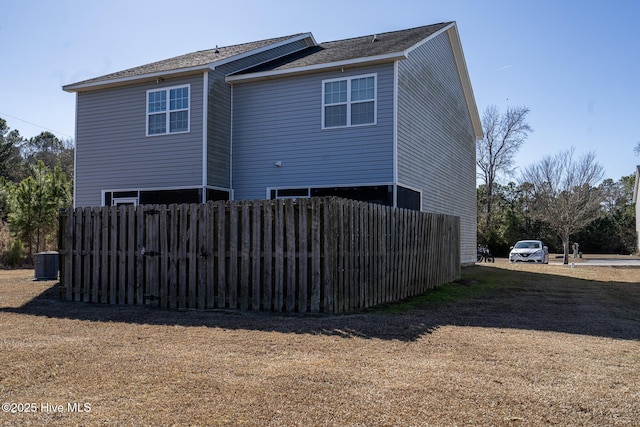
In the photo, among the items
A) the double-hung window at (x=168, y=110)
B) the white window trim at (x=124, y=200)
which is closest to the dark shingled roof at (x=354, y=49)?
the double-hung window at (x=168, y=110)

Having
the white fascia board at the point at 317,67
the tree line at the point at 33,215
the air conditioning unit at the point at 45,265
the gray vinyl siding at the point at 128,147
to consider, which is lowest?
the air conditioning unit at the point at 45,265

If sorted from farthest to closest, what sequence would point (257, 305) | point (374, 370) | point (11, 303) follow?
1. point (11, 303)
2. point (257, 305)
3. point (374, 370)

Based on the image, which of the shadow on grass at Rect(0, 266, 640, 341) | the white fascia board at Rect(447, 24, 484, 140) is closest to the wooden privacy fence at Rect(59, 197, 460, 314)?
the shadow on grass at Rect(0, 266, 640, 341)

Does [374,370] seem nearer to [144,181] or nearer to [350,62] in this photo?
[350,62]

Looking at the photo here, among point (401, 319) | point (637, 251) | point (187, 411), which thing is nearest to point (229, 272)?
point (401, 319)

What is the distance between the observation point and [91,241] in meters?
10.7

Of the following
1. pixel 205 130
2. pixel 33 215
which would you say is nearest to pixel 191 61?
pixel 205 130

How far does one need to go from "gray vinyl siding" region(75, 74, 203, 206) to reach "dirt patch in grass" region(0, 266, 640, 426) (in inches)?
272

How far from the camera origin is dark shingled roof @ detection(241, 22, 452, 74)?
48.7 feet

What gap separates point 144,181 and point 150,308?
7442mm

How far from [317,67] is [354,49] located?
187cm

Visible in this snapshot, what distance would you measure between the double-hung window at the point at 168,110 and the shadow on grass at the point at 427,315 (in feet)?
19.3

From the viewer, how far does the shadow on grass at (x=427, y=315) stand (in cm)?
765

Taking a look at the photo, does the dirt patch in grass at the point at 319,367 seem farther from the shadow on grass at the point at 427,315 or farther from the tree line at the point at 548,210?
the tree line at the point at 548,210
